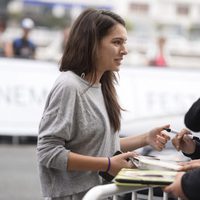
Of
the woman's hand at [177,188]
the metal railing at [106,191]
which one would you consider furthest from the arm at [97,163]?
the woman's hand at [177,188]

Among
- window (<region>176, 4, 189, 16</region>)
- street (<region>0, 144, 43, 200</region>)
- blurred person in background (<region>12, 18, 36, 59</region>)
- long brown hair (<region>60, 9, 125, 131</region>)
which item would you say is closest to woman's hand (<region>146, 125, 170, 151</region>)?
long brown hair (<region>60, 9, 125, 131</region>)

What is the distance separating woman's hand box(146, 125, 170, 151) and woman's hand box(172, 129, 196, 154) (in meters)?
0.07

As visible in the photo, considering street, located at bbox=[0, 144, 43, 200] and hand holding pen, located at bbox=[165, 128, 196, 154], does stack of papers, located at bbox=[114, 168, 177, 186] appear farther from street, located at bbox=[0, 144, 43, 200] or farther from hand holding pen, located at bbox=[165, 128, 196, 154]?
street, located at bbox=[0, 144, 43, 200]

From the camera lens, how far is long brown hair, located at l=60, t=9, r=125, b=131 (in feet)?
12.3

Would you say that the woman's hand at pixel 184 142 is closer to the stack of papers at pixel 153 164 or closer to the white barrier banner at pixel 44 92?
the stack of papers at pixel 153 164

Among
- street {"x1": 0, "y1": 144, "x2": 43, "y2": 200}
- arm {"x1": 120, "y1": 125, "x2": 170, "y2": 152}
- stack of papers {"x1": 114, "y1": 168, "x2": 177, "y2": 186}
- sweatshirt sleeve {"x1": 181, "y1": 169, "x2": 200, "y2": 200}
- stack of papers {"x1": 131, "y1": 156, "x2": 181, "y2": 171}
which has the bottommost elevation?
street {"x1": 0, "y1": 144, "x2": 43, "y2": 200}

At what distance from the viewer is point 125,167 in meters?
3.57

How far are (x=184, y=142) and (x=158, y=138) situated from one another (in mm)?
139

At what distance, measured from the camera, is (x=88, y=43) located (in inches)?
147

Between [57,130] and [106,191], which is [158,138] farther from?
[106,191]

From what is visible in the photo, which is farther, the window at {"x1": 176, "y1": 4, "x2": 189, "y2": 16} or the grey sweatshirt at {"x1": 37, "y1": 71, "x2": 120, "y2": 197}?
the window at {"x1": 176, "y1": 4, "x2": 189, "y2": 16}

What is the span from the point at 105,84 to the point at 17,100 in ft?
32.1

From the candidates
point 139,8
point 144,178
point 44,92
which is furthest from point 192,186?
point 139,8

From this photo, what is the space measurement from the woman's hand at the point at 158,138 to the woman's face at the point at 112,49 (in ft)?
1.31
